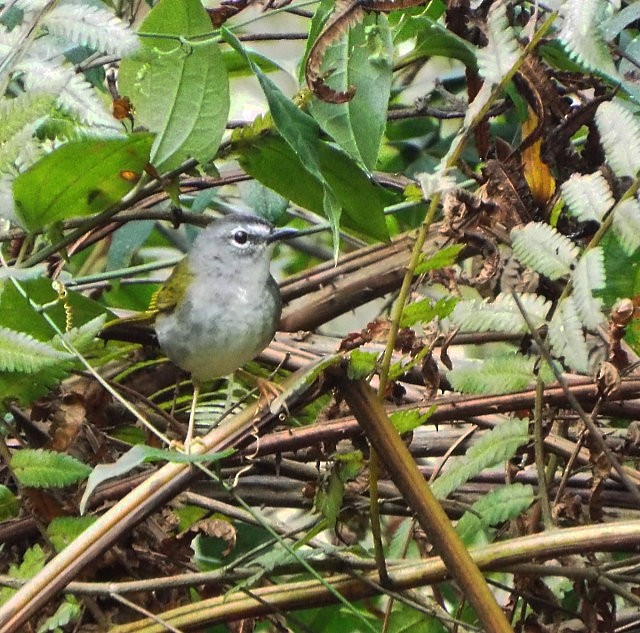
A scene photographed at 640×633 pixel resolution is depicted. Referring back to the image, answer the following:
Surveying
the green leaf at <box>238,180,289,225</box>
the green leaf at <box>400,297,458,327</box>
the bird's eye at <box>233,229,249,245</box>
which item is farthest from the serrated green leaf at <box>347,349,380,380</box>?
the bird's eye at <box>233,229,249,245</box>

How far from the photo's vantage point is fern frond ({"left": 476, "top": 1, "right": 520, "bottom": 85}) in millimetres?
1165

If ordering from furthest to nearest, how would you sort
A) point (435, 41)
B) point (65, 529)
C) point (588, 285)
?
point (435, 41) < point (65, 529) < point (588, 285)

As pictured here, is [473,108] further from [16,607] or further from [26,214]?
[16,607]

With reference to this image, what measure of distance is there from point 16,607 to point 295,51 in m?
3.69

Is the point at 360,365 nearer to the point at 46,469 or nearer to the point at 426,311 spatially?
the point at 426,311

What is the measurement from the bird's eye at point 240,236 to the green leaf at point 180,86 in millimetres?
759

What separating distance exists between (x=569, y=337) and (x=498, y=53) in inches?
13.5

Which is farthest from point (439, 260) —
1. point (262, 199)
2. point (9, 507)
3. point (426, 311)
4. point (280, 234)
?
point (280, 234)

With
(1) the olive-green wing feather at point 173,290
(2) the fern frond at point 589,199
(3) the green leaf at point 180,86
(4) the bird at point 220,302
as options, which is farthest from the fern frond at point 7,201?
(2) the fern frond at point 589,199

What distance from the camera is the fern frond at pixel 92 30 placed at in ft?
3.61

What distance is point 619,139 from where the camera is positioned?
3.89 feet

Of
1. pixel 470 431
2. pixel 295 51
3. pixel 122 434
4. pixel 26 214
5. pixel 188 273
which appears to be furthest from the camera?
pixel 295 51

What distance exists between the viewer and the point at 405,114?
1970mm

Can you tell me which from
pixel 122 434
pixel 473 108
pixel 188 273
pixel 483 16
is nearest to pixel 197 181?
pixel 188 273
